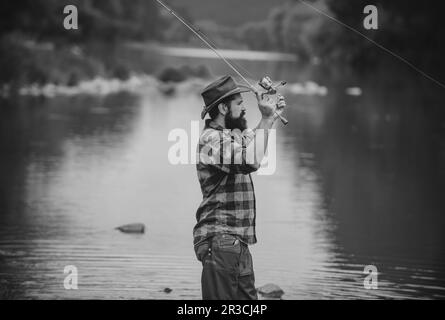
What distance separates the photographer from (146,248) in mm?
10211

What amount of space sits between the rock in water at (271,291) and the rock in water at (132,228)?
2.72 meters

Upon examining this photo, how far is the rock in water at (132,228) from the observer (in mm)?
11047

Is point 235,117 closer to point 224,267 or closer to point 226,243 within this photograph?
point 226,243

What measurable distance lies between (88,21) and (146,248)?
1047 inches

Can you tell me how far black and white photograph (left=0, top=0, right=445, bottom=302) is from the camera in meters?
5.82

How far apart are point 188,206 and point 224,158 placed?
23.6ft

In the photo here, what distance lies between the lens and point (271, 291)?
8.43m

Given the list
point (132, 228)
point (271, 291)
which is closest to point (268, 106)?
point (271, 291)

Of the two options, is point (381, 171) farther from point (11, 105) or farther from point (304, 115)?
point (11, 105)

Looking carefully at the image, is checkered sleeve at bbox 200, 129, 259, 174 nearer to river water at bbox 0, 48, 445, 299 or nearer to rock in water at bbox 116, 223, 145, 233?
river water at bbox 0, 48, 445, 299

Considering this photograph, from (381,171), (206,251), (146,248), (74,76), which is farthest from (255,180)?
(74,76)

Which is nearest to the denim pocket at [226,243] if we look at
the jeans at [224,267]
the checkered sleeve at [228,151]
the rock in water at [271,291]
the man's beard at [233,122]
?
the jeans at [224,267]

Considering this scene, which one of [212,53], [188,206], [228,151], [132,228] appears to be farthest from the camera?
[212,53]

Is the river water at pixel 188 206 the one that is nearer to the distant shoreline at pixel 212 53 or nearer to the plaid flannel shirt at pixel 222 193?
the distant shoreline at pixel 212 53
